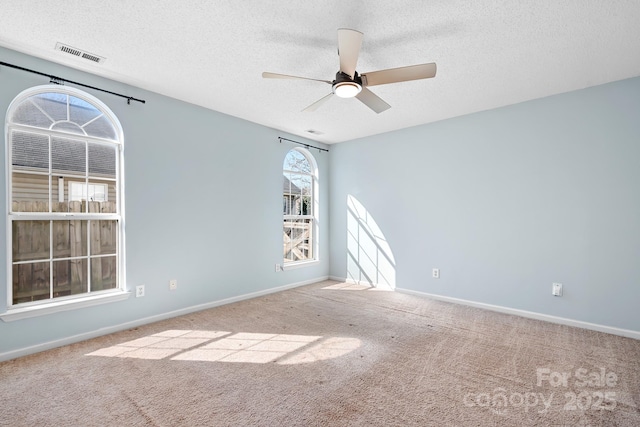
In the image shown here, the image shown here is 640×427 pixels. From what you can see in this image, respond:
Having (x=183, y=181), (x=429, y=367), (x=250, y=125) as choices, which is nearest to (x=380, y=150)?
(x=250, y=125)

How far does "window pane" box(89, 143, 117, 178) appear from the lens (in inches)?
119

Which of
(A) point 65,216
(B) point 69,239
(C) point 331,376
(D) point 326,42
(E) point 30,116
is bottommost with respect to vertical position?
(C) point 331,376

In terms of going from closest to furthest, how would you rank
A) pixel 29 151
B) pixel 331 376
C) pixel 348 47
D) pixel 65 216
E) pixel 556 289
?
pixel 348 47 → pixel 331 376 → pixel 29 151 → pixel 65 216 → pixel 556 289

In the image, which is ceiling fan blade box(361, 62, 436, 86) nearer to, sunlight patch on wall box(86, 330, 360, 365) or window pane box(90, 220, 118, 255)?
sunlight patch on wall box(86, 330, 360, 365)

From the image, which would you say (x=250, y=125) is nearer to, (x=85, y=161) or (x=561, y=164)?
(x=85, y=161)

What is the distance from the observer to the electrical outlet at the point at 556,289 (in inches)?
131

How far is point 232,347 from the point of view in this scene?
2.72 metres

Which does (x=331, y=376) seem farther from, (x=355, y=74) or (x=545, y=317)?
(x=545, y=317)

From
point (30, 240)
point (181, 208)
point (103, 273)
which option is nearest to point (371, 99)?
point (181, 208)

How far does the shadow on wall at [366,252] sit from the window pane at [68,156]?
12.3ft

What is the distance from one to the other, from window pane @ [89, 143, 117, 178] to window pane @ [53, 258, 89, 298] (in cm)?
89

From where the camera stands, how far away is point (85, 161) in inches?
118

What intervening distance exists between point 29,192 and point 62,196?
0.74 feet

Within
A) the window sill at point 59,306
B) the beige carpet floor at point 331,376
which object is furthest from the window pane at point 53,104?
the beige carpet floor at point 331,376
